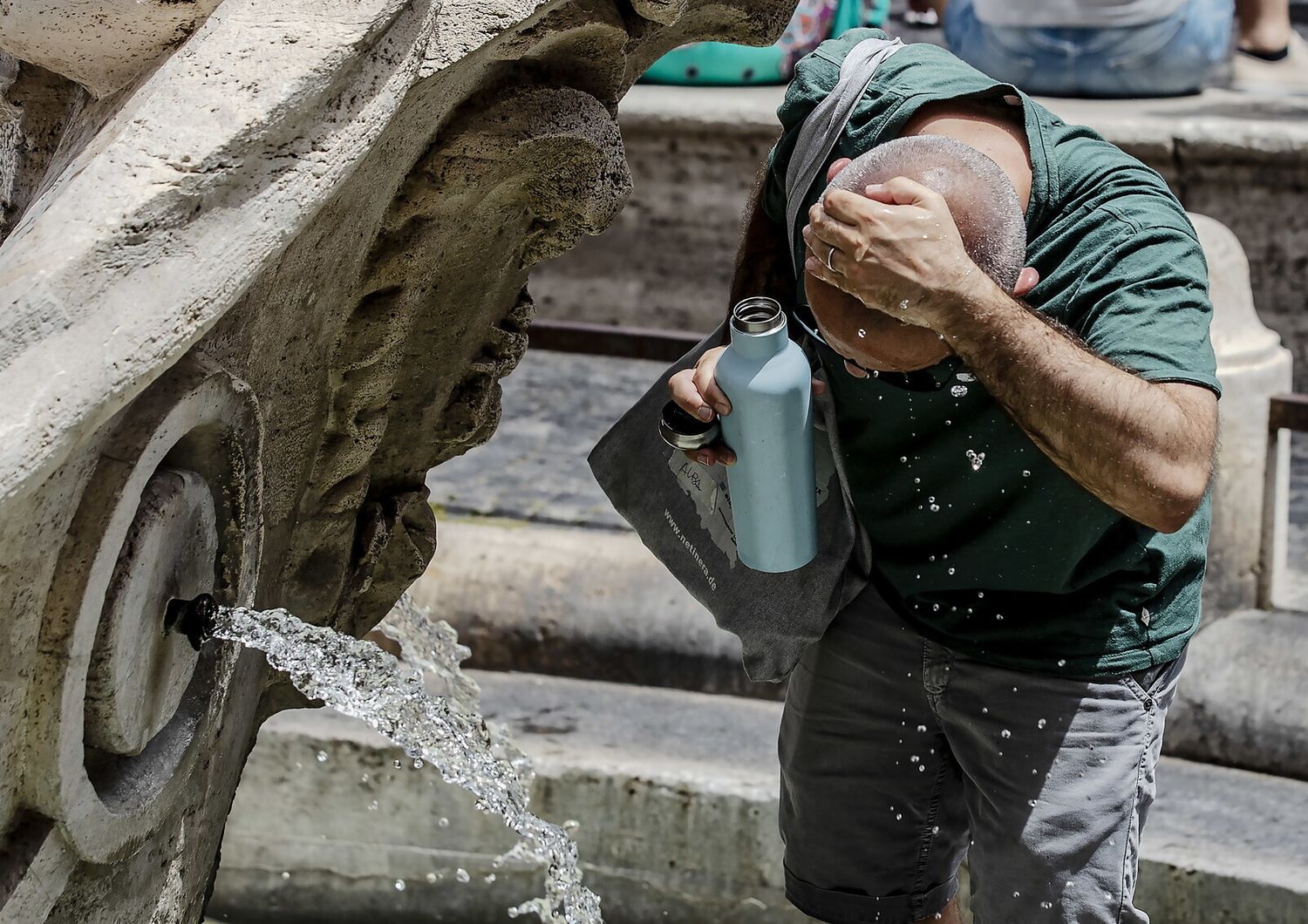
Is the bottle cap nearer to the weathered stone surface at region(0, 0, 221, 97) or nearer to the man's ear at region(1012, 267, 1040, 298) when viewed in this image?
the man's ear at region(1012, 267, 1040, 298)

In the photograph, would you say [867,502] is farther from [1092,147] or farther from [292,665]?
[292,665]

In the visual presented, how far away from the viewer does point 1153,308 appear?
132 cm

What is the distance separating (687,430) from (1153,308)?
0.41 m

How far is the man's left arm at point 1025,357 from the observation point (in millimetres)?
1238

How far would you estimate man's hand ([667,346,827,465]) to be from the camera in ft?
4.61

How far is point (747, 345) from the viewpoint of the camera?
135 centimetres

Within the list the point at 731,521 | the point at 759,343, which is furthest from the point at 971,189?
the point at 731,521

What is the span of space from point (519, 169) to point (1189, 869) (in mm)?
1303

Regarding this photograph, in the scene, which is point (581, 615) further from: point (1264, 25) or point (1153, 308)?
point (1264, 25)

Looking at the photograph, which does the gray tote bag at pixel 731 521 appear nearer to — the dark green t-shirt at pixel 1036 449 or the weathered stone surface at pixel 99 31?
the dark green t-shirt at pixel 1036 449

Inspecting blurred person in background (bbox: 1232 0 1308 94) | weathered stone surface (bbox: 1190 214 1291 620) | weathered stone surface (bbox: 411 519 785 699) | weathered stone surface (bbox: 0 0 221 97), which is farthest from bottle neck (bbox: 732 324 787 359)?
blurred person in background (bbox: 1232 0 1308 94)

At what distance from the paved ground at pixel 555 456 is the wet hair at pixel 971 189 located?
1973mm

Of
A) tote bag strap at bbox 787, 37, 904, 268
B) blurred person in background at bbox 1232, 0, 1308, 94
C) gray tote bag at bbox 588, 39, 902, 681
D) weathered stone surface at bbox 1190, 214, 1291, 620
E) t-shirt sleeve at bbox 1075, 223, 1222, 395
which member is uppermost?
tote bag strap at bbox 787, 37, 904, 268

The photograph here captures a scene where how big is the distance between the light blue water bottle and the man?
0.10ft
